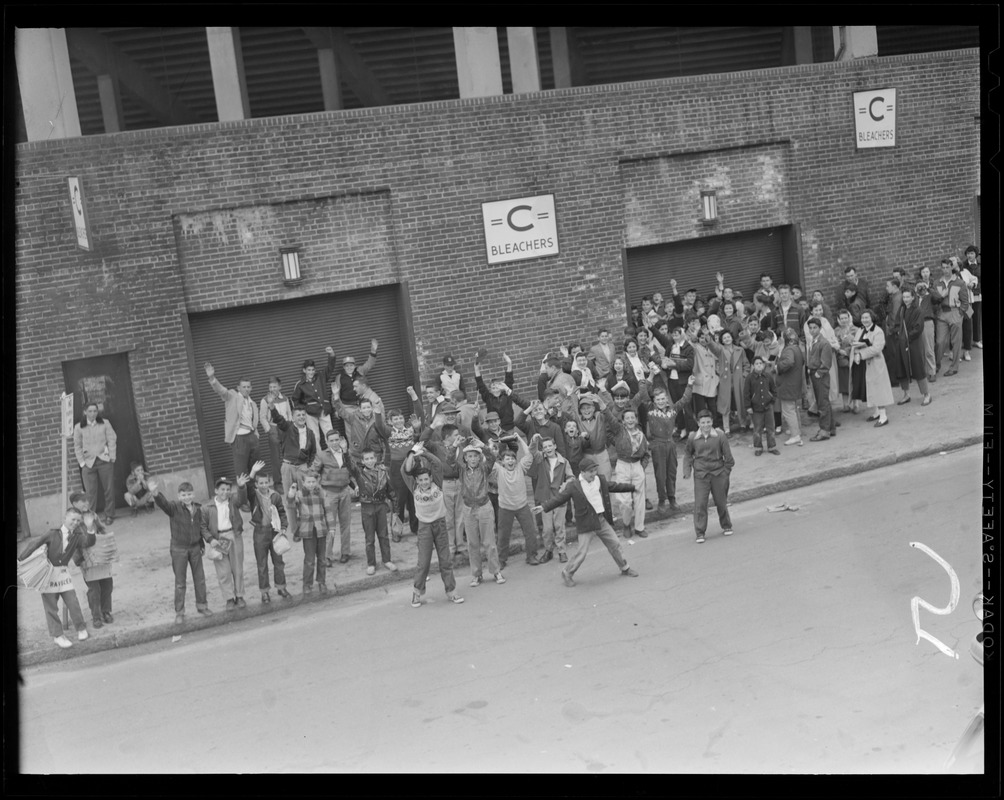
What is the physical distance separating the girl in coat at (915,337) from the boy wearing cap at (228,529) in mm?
8945

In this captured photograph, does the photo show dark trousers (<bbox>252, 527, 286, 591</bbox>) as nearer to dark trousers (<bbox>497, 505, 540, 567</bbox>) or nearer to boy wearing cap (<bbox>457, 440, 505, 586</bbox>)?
boy wearing cap (<bbox>457, 440, 505, 586</bbox>)

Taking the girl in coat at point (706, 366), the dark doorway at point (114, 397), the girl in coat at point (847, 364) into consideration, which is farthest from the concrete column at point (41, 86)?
the girl in coat at point (847, 364)

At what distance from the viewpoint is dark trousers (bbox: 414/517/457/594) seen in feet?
37.2

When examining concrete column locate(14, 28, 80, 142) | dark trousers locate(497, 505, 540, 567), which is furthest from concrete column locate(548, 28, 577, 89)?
dark trousers locate(497, 505, 540, 567)

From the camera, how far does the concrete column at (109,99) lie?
16.8 meters

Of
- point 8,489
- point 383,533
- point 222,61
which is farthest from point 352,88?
point 8,489

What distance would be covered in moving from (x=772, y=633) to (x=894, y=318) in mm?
7170

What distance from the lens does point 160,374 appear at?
1531 centimetres

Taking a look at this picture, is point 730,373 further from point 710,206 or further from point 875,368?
point 710,206

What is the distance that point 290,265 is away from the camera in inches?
616

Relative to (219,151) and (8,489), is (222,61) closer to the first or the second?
(219,151)

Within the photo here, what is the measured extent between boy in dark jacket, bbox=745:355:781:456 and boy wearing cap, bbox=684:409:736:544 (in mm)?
2283

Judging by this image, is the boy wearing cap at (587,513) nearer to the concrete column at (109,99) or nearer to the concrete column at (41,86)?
the concrete column at (41,86)

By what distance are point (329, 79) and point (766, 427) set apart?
8.58m
